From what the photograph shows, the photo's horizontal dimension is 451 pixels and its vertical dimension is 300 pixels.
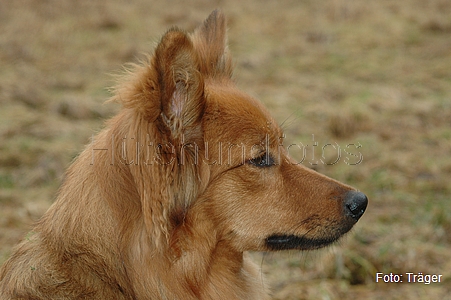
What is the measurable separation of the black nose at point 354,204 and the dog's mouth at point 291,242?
20 cm

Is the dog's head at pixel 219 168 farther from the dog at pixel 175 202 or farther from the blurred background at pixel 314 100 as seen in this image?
the blurred background at pixel 314 100

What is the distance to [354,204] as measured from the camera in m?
3.70

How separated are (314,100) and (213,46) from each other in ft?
22.4

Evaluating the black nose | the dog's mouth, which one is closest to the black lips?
the dog's mouth

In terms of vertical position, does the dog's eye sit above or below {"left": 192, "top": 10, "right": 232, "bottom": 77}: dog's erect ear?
below

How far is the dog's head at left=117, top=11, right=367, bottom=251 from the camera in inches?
123

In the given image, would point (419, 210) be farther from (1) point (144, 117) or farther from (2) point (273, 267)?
(1) point (144, 117)

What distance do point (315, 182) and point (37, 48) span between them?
36.4 feet

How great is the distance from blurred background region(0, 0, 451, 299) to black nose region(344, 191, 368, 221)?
1.12 ft

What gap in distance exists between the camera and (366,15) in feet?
51.1

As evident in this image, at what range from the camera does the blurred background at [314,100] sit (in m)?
5.57

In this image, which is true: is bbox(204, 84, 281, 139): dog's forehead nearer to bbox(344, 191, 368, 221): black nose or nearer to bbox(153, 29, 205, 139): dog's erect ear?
bbox(153, 29, 205, 139): dog's erect ear

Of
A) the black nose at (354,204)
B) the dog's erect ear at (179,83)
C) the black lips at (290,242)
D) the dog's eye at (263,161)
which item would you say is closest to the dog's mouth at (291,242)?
the black lips at (290,242)

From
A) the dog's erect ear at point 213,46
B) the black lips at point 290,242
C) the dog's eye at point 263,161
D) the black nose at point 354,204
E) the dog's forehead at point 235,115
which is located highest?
the dog's erect ear at point 213,46
